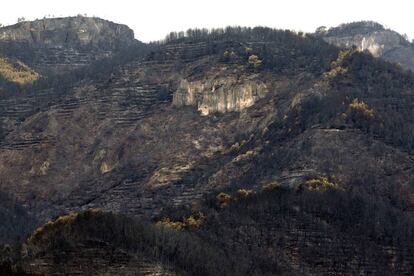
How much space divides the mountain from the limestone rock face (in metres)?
0.24

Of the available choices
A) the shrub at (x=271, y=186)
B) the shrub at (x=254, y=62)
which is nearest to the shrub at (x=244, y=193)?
the shrub at (x=271, y=186)

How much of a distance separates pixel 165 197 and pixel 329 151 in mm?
27075

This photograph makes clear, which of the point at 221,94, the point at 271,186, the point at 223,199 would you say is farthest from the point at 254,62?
the point at 223,199

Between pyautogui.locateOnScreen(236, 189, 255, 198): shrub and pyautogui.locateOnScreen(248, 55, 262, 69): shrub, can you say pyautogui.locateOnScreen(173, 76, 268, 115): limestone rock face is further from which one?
pyautogui.locateOnScreen(236, 189, 255, 198): shrub

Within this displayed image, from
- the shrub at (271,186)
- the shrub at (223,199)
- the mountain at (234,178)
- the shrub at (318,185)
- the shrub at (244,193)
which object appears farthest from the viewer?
the shrub at (271,186)

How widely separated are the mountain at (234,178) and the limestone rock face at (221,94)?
241 millimetres

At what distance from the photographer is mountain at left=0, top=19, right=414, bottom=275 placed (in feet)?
353

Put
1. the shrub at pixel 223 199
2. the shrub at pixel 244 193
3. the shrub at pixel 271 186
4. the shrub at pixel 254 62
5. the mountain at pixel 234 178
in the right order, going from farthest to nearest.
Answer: the shrub at pixel 254 62 < the shrub at pixel 271 186 < the shrub at pixel 244 193 < the shrub at pixel 223 199 < the mountain at pixel 234 178

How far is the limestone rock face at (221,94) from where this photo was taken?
19025 centimetres

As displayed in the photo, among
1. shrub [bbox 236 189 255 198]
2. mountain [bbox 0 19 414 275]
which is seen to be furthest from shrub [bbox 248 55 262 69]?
shrub [bbox 236 189 255 198]

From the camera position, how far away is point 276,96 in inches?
7392

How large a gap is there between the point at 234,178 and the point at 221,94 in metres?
36.1

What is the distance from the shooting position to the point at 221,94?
632ft

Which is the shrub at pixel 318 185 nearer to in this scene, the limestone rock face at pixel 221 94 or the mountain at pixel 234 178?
the mountain at pixel 234 178
